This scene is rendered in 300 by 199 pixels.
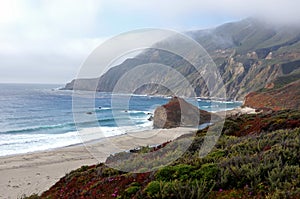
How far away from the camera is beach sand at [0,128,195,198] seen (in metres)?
15.4

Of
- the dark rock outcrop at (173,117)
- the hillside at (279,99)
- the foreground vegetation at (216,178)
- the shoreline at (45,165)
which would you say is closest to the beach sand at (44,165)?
the shoreline at (45,165)

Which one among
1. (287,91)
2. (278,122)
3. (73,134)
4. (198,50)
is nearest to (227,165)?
(198,50)

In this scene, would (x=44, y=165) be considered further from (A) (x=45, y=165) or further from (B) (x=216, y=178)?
(B) (x=216, y=178)

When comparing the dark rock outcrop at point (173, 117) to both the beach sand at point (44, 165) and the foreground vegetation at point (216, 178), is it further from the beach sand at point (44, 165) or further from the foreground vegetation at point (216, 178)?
the foreground vegetation at point (216, 178)

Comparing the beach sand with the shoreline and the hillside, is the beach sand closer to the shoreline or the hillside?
the shoreline

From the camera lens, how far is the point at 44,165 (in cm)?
2200

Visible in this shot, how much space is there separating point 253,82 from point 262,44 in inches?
2695

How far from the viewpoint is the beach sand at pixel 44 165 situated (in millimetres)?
15367

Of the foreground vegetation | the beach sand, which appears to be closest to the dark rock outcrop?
the beach sand

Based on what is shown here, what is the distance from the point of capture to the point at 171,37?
841cm

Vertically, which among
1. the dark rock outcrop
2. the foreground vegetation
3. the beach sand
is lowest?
the beach sand

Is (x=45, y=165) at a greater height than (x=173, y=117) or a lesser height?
lesser

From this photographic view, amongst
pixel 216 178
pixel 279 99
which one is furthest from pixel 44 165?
pixel 279 99

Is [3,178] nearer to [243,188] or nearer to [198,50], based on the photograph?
[198,50]
